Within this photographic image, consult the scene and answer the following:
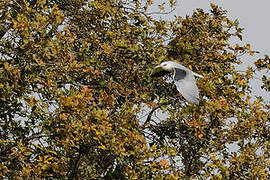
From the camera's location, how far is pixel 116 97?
8.17 meters

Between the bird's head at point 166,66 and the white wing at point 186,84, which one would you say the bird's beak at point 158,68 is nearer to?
the bird's head at point 166,66

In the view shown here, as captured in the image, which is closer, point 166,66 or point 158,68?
point 166,66

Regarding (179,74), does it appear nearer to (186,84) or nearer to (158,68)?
(186,84)

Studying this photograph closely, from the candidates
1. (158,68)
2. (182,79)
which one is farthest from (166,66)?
(182,79)

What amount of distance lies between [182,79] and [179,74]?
0.63ft

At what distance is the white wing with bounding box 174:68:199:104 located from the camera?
7253 millimetres

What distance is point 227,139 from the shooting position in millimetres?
8188

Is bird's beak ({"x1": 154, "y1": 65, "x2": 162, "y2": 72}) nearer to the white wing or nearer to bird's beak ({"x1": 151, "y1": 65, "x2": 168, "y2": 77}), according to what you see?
bird's beak ({"x1": 151, "y1": 65, "x2": 168, "y2": 77})

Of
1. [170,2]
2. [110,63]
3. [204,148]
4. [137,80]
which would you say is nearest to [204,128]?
[204,148]

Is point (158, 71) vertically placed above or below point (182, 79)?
above

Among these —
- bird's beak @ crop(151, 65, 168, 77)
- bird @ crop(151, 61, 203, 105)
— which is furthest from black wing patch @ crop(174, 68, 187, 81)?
bird's beak @ crop(151, 65, 168, 77)

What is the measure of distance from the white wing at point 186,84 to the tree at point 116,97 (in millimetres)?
321

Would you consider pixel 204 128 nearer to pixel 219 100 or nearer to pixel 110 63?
pixel 219 100

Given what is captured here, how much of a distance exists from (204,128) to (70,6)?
344 cm
